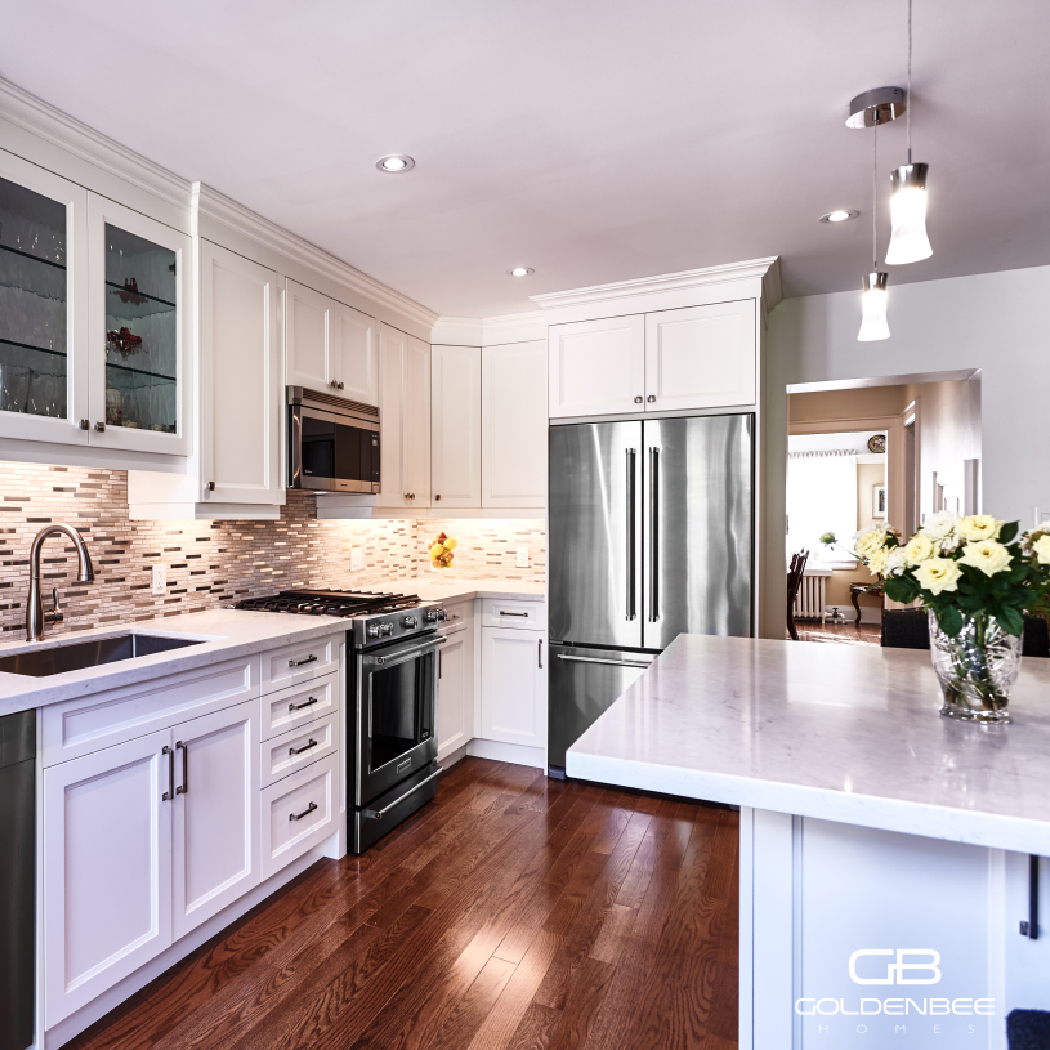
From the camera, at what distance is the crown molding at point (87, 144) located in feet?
6.21

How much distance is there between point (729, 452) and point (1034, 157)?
148 centimetres

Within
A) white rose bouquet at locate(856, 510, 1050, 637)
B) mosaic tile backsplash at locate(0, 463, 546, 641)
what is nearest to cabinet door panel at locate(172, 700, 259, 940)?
mosaic tile backsplash at locate(0, 463, 546, 641)

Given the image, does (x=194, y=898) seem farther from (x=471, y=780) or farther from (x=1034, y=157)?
(x=1034, y=157)

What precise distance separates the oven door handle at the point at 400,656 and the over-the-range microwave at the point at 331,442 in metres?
0.75

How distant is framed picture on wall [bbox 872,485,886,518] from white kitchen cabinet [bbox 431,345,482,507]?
6709 mm

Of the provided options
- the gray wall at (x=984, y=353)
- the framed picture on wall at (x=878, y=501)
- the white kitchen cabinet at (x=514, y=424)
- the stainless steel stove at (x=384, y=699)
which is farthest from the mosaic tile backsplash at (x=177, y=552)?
the framed picture on wall at (x=878, y=501)

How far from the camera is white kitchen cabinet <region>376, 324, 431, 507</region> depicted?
3.59 meters

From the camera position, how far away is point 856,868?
4.16 ft

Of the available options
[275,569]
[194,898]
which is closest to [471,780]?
[275,569]

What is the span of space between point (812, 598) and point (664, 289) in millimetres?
6372

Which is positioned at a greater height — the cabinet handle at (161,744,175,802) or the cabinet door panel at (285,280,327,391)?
the cabinet door panel at (285,280,327,391)

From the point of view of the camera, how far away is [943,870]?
1.22 m

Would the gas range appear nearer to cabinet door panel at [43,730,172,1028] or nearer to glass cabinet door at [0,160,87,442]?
cabinet door panel at [43,730,172,1028]

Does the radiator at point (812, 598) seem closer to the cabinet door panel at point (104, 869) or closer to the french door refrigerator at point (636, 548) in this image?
the french door refrigerator at point (636, 548)
